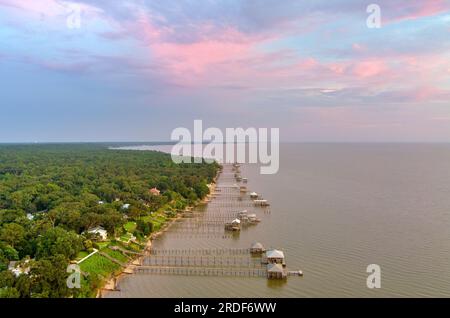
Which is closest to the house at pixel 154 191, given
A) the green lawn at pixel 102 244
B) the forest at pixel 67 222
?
the forest at pixel 67 222

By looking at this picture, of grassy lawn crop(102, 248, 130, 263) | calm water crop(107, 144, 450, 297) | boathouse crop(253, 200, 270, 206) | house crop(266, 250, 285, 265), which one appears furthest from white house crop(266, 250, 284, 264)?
boathouse crop(253, 200, 270, 206)

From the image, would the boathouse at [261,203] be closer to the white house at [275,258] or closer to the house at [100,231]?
the white house at [275,258]

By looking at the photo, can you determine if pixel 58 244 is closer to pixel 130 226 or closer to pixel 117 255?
pixel 117 255

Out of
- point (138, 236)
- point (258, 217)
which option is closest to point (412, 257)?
point (258, 217)
